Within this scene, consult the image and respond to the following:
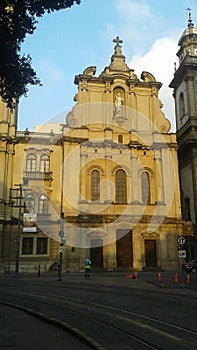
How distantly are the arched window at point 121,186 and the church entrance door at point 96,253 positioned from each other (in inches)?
189

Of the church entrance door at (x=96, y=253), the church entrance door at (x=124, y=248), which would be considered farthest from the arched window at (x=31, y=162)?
the church entrance door at (x=124, y=248)

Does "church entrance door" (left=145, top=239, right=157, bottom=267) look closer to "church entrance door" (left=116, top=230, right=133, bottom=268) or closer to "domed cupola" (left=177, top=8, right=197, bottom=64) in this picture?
"church entrance door" (left=116, top=230, right=133, bottom=268)

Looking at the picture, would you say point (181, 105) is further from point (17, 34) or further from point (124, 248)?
point (17, 34)

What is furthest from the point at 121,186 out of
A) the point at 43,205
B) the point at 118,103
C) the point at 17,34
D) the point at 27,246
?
the point at 17,34

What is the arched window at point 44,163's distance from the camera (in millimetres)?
34812

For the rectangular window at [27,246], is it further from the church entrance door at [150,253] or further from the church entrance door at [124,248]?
the church entrance door at [150,253]

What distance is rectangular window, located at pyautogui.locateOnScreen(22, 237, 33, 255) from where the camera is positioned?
106 ft

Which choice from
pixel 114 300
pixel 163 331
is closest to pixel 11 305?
pixel 114 300

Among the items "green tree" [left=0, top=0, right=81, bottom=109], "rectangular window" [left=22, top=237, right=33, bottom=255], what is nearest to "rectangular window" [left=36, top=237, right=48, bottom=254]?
"rectangular window" [left=22, top=237, right=33, bottom=255]

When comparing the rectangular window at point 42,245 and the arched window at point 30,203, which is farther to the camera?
the arched window at point 30,203

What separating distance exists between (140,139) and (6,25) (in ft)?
93.5

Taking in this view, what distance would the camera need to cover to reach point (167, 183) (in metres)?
35.8

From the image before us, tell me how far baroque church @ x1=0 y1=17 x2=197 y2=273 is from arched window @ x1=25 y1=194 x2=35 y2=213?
99 millimetres

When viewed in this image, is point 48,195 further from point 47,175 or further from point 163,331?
point 163,331
